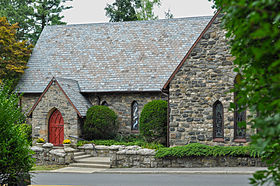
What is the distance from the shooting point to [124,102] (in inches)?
895

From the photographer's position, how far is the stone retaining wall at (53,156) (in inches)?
691

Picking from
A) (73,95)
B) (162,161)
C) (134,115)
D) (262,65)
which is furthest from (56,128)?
(262,65)

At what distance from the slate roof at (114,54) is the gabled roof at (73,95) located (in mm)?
Result: 660

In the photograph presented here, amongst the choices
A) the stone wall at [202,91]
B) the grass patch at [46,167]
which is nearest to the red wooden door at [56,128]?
the grass patch at [46,167]

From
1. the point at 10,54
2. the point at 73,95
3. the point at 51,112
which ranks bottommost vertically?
the point at 51,112

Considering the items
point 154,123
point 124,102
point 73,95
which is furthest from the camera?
point 124,102

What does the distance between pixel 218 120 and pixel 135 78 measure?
24.3 feet

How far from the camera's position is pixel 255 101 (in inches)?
144

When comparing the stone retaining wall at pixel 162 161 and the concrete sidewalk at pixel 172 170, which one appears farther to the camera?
Answer: the stone retaining wall at pixel 162 161

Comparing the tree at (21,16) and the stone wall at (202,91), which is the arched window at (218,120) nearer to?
the stone wall at (202,91)

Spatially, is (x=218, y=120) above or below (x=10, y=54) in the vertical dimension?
below

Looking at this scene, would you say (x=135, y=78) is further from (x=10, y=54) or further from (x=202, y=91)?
(x=10, y=54)

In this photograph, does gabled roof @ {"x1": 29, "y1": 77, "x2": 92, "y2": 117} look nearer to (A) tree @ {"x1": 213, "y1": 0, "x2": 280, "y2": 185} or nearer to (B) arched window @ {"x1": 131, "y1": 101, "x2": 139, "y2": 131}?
(B) arched window @ {"x1": 131, "y1": 101, "x2": 139, "y2": 131}

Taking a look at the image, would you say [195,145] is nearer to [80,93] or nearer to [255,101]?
[80,93]
